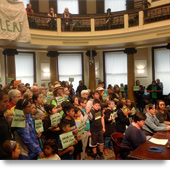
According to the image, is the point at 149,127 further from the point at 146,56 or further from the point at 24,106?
the point at 146,56

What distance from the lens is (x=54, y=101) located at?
12.4ft

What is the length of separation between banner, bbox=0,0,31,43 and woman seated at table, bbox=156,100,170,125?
10.9ft

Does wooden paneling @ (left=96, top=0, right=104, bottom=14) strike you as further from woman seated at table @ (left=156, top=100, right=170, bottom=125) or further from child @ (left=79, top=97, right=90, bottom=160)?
child @ (left=79, top=97, right=90, bottom=160)

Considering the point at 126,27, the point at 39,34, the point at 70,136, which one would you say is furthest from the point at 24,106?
the point at 126,27

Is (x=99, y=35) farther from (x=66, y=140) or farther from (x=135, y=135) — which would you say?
(x=66, y=140)

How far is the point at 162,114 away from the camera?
4.10 m

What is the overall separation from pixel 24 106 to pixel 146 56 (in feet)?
32.3

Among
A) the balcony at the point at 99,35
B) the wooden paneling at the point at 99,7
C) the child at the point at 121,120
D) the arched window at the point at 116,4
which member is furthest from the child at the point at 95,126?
the wooden paneling at the point at 99,7

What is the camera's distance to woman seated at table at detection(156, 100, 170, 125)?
3982 mm

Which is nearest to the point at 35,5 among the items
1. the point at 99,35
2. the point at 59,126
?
the point at 99,35

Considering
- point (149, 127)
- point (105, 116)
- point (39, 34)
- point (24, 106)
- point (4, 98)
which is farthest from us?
point (39, 34)

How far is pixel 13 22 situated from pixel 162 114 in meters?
3.74

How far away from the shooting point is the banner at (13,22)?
352cm

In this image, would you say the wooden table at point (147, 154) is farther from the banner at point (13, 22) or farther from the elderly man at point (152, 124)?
the banner at point (13, 22)
